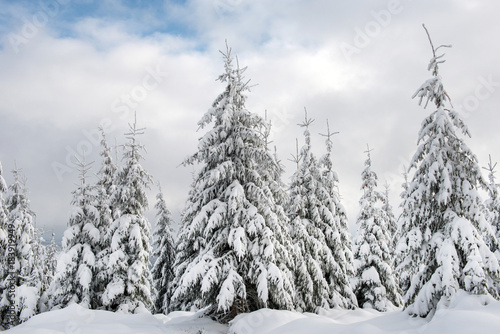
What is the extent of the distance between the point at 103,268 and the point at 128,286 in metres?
2.06

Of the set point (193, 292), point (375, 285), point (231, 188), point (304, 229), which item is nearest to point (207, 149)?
point (231, 188)

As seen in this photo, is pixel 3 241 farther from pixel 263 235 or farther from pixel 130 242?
pixel 263 235

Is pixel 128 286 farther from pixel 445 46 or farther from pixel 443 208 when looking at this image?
pixel 445 46

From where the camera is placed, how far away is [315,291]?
67.3ft

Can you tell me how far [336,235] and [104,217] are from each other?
613 inches

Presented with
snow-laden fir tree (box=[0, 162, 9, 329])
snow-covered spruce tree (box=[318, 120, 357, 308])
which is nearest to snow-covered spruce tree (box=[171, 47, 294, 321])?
snow-covered spruce tree (box=[318, 120, 357, 308])

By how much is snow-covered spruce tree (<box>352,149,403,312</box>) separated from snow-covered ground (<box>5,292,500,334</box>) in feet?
37.3

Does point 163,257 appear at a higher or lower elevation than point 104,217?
lower

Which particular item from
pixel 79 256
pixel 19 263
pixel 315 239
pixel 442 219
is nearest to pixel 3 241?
pixel 19 263

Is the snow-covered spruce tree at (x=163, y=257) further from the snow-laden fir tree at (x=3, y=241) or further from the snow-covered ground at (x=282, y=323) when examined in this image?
the snow-covered ground at (x=282, y=323)

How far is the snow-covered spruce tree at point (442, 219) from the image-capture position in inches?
407

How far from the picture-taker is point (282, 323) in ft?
41.4

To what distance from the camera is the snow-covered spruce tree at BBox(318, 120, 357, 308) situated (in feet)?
71.6

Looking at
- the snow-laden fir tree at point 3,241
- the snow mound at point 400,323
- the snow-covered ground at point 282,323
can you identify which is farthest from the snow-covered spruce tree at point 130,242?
the snow mound at point 400,323
